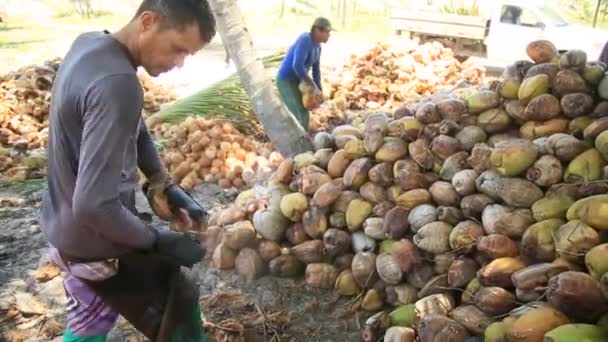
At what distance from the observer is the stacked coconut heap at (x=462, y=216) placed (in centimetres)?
229

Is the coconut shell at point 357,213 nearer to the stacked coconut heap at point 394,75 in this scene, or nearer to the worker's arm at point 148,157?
the worker's arm at point 148,157

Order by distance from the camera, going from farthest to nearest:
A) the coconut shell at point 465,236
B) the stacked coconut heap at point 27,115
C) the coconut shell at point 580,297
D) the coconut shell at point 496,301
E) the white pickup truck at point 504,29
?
1. the white pickup truck at point 504,29
2. the stacked coconut heap at point 27,115
3. the coconut shell at point 465,236
4. the coconut shell at point 496,301
5. the coconut shell at point 580,297

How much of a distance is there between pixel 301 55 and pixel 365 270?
10.8 ft

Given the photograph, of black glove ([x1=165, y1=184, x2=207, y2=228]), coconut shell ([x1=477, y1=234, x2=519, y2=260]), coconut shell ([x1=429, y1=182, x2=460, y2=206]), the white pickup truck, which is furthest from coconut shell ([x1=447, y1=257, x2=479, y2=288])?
the white pickup truck

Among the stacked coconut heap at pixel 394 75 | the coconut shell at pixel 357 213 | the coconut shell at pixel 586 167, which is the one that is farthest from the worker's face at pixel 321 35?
the coconut shell at pixel 586 167

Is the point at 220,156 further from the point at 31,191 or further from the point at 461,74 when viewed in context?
the point at 461,74

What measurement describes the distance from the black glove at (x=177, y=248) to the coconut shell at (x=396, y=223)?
4.21ft

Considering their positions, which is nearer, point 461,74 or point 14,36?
point 461,74

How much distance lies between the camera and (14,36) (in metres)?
15.0

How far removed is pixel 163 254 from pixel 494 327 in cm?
135

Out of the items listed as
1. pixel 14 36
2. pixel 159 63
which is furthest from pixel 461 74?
pixel 14 36

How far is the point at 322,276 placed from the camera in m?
3.24

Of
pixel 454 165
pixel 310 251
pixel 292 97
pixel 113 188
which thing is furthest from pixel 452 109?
pixel 292 97

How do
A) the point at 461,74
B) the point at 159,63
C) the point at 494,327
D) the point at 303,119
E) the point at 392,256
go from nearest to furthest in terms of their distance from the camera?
the point at 159,63 < the point at 494,327 < the point at 392,256 < the point at 303,119 < the point at 461,74
